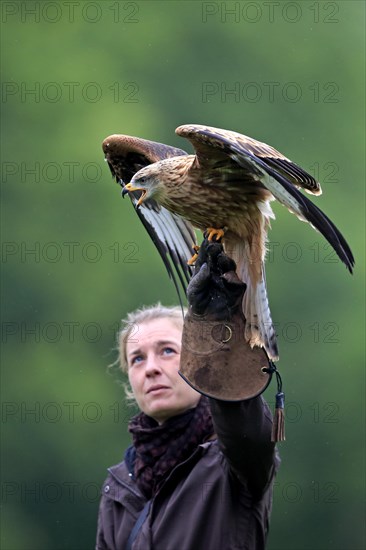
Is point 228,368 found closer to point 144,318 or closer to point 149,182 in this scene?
point 144,318

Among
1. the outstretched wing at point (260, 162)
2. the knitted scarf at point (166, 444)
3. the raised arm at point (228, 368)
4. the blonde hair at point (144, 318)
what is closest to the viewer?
the raised arm at point (228, 368)

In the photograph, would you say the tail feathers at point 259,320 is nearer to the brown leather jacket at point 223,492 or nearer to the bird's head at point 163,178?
the brown leather jacket at point 223,492

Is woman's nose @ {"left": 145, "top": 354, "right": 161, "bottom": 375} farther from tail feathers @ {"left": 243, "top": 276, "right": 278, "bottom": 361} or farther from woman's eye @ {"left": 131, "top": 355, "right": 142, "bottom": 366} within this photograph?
tail feathers @ {"left": 243, "top": 276, "right": 278, "bottom": 361}

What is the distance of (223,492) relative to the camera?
386 centimetres

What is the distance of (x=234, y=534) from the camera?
3814mm

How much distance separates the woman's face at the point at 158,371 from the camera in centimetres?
419

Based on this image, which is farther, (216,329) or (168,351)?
(168,351)

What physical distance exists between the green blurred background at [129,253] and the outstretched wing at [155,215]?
164 inches

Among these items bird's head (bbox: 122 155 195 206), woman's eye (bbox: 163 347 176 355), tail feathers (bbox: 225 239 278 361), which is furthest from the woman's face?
bird's head (bbox: 122 155 195 206)

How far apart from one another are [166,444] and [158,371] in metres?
0.30

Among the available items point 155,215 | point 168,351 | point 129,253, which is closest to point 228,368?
point 168,351

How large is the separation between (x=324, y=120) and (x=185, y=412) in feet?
29.3

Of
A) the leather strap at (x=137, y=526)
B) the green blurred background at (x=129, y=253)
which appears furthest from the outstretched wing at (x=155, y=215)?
the green blurred background at (x=129, y=253)

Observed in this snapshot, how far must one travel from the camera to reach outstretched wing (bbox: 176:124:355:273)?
393 centimetres
